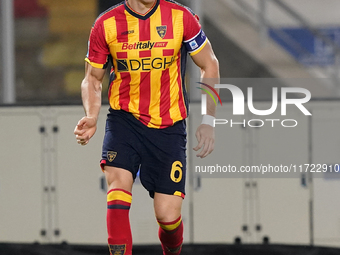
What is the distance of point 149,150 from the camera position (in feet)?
10.7

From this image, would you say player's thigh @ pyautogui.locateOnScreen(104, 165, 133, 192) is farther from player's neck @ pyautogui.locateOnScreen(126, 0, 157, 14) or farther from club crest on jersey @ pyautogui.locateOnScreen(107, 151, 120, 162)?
player's neck @ pyautogui.locateOnScreen(126, 0, 157, 14)

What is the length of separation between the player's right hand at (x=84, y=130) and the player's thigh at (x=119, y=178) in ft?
0.82

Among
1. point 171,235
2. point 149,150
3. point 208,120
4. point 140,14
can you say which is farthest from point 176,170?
point 140,14

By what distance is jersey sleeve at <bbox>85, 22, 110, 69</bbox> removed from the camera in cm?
318

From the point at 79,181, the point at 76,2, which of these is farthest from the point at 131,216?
the point at 76,2

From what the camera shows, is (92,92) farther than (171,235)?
No

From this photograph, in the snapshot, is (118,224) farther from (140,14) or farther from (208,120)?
(140,14)

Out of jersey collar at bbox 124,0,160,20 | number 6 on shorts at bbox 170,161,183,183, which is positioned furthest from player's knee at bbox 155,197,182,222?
jersey collar at bbox 124,0,160,20

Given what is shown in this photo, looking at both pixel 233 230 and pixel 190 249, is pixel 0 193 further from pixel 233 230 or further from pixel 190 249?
pixel 233 230

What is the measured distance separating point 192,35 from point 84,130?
0.85 meters

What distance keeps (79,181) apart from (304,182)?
Result: 85.8 inches

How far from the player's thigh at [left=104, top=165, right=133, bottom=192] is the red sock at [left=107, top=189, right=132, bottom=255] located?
0.04m

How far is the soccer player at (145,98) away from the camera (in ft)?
10.3

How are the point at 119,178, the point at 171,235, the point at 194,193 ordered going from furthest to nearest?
the point at 194,193, the point at 171,235, the point at 119,178
